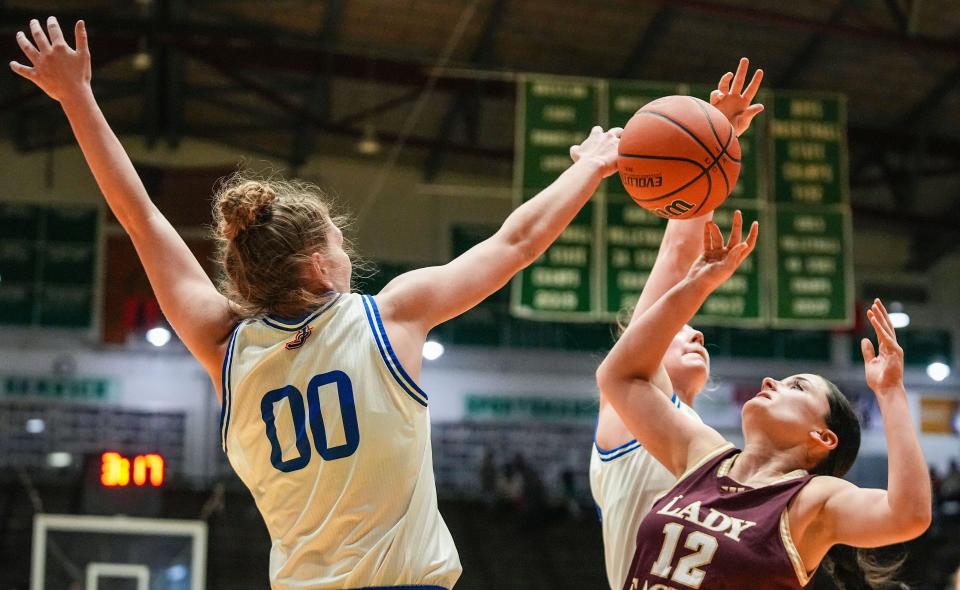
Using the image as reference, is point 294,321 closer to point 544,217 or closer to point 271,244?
point 271,244

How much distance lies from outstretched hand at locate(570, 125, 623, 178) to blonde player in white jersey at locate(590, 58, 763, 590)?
24.7 inches

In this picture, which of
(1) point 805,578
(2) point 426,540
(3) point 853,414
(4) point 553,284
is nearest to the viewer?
(2) point 426,540

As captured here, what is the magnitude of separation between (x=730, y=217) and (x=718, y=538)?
781cm

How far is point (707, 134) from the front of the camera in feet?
10.2

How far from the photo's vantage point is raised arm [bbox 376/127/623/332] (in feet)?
7.30

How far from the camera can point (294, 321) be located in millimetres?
2289

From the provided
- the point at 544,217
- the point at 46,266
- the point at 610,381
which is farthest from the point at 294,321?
the point at 46,266

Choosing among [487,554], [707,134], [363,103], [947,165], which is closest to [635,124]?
[707,134]

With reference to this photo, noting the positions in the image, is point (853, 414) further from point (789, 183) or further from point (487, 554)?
point (487, 554)

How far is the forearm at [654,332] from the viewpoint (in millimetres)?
2826

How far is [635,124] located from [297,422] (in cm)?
133

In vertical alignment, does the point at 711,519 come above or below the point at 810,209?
below

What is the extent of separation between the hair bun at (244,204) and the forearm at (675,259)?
4.39ft

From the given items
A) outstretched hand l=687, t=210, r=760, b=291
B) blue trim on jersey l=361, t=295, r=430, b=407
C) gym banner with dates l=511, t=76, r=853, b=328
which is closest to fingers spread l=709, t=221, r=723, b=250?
outstretched hand l=687, t=210, r=760, b=291
